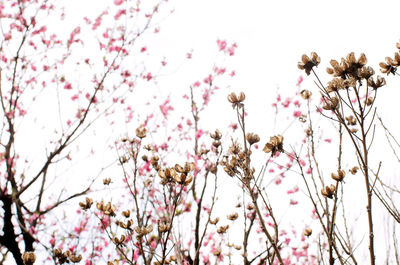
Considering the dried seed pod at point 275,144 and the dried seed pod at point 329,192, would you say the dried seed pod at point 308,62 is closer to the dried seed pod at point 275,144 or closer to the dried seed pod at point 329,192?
the dried seed pod at point 275,144

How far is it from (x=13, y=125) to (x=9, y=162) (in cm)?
83

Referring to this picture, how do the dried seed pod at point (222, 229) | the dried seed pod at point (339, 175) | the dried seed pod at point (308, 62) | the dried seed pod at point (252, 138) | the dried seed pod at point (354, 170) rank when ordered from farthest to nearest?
the dried seed pod at point (222, 229) < the dried seed pod at point (354, 170) < the dried seed pod at point (252, 138) < the dried seed pod at point (308, 62) < the dried seed pod at point (339, 175)

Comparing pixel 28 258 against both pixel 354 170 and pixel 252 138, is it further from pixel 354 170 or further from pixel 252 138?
pixel 354 170

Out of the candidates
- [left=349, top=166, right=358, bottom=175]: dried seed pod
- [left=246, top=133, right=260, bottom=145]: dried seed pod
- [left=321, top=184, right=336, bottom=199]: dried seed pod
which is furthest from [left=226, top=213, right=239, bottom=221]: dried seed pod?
[left=321, top=184, right=336, bottom=199]: dried seed pod

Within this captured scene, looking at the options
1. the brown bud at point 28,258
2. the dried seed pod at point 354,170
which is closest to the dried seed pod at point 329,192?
the dried seed pod at point 354,170

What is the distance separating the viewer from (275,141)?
5.80ft

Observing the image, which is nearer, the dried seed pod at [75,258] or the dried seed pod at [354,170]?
the dried seed pod at [75,258]

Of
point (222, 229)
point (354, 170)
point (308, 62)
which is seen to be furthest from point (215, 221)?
point (308, 62)

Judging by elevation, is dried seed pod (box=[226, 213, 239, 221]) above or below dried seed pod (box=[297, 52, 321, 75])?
above

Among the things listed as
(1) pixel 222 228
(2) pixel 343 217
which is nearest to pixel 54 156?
(1) pixel 222 228

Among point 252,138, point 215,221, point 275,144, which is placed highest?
point 215,221

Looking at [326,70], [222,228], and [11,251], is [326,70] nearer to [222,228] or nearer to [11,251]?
[222,228]

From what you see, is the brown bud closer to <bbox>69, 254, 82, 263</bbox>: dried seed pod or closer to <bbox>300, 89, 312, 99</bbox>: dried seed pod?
<bbox>69, 254, 82, 263</bbox>: dried seed pod

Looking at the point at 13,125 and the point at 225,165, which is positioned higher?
the point at 13,125
